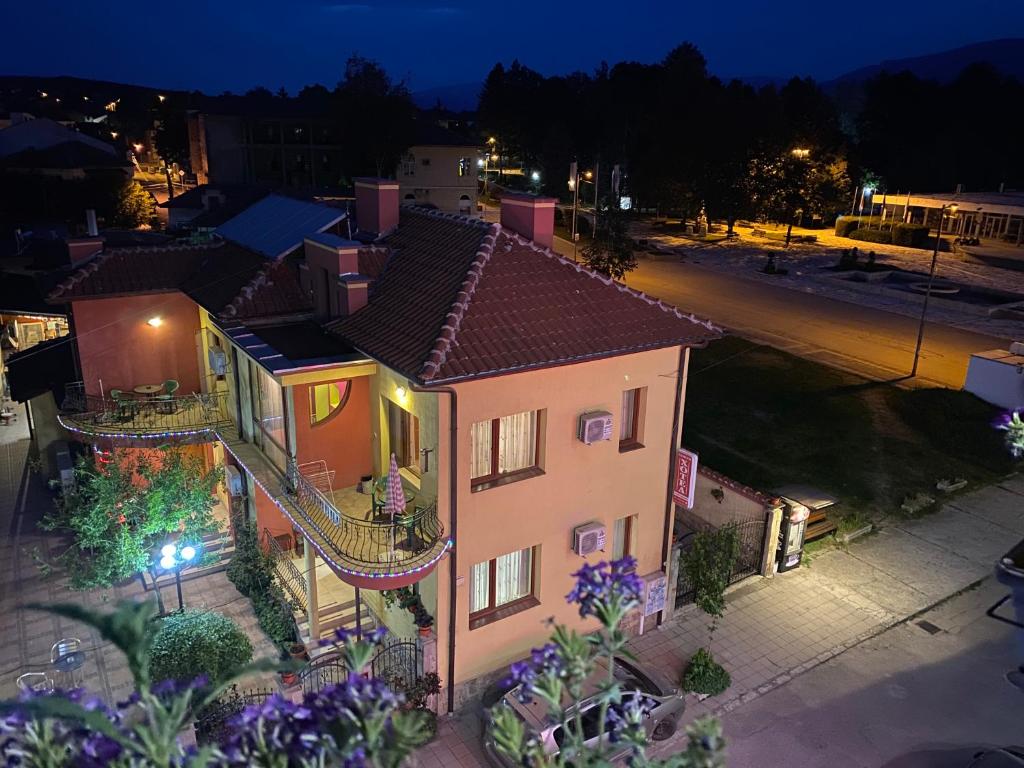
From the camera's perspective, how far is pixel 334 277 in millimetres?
15430

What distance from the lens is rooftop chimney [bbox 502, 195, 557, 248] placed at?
16.6m

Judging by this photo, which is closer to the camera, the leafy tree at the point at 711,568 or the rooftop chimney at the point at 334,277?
the rooftop chimney at the point at 334,277

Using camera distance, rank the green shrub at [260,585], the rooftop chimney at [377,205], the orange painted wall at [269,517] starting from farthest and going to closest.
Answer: the orange painted wall at [269,517]
the rooftop chimney at [377,205]
the green shrub at [260,585]

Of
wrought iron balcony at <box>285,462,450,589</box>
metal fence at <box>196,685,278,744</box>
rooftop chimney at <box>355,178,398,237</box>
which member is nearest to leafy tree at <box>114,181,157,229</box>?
rooftop chimney at <box>355,178,398,237</box>

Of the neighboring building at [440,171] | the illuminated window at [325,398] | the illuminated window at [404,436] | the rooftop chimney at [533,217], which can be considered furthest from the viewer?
the neighboring building at [440,171]

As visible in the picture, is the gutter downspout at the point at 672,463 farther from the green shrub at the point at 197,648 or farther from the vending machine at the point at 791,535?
the green shrub at the point at 197,648

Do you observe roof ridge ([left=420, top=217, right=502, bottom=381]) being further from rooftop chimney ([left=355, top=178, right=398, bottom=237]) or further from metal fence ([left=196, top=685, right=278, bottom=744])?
metal fence ([left=196, top=685, right=278, bottom=744])

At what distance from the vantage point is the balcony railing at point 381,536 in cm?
1247

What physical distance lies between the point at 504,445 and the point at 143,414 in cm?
1031

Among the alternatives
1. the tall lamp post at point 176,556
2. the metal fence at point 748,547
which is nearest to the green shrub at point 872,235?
the metal fence at point 748,547

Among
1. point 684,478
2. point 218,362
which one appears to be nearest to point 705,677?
point 684,478

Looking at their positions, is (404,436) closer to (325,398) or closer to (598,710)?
(325,398)

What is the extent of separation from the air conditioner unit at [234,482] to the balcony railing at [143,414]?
1.16 meters

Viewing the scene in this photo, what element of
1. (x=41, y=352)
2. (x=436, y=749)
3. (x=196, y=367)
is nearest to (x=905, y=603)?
(x=436, y=749)
